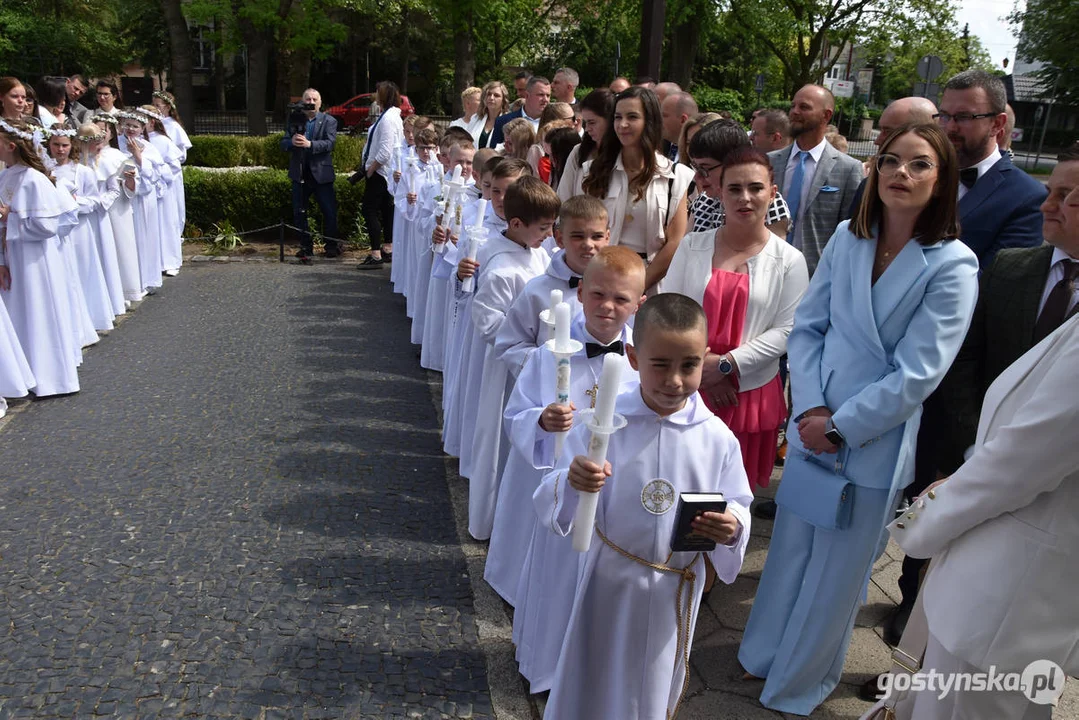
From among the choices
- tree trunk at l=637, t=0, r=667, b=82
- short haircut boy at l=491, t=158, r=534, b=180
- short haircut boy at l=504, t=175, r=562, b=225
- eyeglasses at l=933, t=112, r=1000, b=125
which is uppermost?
tree trunk at l=637, t=0, r=667, b=82

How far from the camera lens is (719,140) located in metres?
4.46

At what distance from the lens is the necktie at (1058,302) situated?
3.19 metres

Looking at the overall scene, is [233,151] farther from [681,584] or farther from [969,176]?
[681,584]

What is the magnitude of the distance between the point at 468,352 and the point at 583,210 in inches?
77.8

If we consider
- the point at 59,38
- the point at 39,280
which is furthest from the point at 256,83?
the point at 39,280

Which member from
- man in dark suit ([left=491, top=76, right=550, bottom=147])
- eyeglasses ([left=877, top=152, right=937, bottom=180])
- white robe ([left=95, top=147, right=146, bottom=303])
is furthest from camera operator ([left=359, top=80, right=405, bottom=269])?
eyeglasses ([left=877, top=152, right=937, bottom=180])

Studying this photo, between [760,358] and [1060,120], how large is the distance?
5941 cm

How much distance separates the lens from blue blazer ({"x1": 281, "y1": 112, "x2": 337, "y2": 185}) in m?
12.1

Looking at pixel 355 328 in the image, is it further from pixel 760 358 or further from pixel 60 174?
pixel 760 358

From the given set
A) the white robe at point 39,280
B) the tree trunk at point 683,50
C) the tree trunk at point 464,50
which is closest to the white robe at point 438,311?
the white robe at point 39,280

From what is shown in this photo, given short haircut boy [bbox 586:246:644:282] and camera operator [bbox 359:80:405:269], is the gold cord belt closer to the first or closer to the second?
short haircut boy [bbox 586:246:644:282]

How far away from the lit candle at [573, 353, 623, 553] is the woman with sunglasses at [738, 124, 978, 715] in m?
1.24

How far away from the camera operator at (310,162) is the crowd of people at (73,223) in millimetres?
1496

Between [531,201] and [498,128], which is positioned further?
[498,128]
